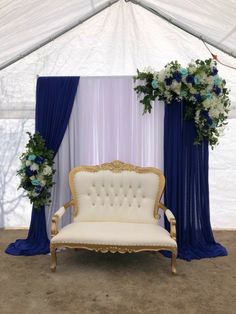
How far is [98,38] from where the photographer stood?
16.7 ft

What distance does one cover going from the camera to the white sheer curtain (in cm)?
477

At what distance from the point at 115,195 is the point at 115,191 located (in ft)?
0.20

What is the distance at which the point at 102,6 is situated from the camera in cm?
446

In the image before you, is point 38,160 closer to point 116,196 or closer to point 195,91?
point 116,196

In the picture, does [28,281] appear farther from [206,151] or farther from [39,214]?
A: [206,151]

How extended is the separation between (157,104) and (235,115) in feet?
5.09

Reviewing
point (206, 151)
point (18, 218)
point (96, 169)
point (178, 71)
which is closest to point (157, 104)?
point (178, 71)

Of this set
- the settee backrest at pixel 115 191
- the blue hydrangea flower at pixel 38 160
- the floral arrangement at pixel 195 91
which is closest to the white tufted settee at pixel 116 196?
the settee backrest at pixel 115 191

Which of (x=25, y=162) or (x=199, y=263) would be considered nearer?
(x=199, y=263)

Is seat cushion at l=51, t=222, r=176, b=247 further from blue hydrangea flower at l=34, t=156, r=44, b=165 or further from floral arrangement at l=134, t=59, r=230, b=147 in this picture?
floral arrangement at l=134, t=59, r=230, b=147

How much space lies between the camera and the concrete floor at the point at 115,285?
3.16 meters

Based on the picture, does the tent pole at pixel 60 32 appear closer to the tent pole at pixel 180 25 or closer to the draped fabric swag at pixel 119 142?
the tent pole at pixel 180 25

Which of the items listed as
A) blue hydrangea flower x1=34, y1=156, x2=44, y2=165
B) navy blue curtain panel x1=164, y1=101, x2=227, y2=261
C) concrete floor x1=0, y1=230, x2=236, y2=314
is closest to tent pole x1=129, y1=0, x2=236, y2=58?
navy blue curtain panel x1=164, y1=101, x2=227, y2=261

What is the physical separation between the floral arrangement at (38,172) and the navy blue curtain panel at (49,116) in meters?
0.17
